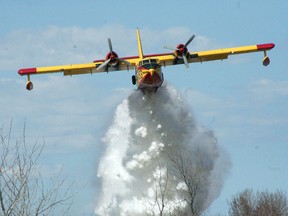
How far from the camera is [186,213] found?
59.9 m

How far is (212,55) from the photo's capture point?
56.7 metres

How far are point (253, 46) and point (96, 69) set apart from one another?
13.5 m

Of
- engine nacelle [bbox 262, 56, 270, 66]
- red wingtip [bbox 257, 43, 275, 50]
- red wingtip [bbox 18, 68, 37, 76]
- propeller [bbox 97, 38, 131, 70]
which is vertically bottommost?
engine nacelle [bbox 262, 56, 270, 66]

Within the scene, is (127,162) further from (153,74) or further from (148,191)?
(153,74)

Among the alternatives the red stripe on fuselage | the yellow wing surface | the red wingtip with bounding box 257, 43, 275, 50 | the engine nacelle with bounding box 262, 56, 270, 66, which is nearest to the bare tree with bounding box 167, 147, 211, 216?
the yellow wing surface

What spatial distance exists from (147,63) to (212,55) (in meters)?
10.7

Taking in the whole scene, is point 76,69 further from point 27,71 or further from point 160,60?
Result: point 160,60

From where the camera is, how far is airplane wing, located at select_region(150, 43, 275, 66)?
53875 millimetres

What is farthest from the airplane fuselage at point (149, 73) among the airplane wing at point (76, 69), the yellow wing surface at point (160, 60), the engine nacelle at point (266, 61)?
the engine nacelle at point (266, 61)

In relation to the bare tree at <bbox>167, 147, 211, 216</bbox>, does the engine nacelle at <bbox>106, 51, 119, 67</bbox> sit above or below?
above

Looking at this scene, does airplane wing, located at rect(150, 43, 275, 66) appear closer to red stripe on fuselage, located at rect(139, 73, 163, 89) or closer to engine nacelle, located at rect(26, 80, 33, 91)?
red stripe on fuselage, located at rect(139, 73, 163, 89)

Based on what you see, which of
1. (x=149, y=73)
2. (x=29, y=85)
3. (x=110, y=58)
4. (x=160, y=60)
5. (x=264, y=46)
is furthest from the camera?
(x=264, y=46)

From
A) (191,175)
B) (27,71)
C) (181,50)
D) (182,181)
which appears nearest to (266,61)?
(181,50)

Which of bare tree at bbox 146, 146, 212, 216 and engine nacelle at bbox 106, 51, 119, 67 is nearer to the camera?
engine nacelle at bbox 106, 51, 119, 67
